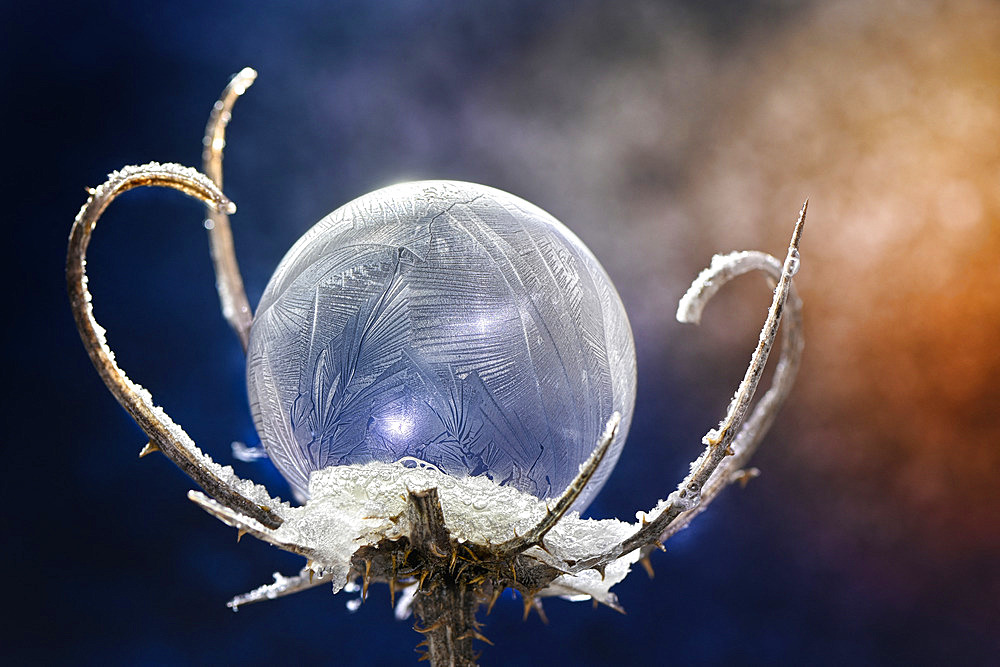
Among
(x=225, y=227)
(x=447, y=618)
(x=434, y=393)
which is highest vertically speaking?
(x=225, y=227)

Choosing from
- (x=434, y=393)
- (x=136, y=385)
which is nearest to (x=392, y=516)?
(x=434, y=393)

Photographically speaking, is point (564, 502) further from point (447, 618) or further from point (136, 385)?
point (136, 385)

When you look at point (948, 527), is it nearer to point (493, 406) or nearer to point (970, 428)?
point (970, 428)

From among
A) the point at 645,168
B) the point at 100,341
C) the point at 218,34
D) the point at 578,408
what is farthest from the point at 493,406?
the point at 218,34

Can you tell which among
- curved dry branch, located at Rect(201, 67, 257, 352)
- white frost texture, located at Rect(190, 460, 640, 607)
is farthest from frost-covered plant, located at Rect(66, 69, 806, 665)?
curved dry branch, located at Rect(201, 67, 257, 352)

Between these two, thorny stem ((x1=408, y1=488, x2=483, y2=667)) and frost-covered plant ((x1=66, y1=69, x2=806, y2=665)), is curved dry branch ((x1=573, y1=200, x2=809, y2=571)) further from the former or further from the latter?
thorny stem ((x1=408, y1=488, x2=483, y2=667))

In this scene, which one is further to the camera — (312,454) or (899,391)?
(899,391)
